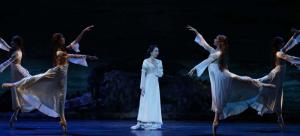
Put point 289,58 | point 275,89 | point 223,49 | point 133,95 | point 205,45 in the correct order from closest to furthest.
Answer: point 223,49 < point 205,45 < point 289,58 < point 275,89 < point 133,95

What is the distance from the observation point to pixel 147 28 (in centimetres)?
1199

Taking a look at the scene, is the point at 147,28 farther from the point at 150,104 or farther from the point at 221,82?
the point at 221,82

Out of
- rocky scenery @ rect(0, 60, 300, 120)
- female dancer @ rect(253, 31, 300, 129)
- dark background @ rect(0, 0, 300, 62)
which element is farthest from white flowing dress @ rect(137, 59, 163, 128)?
dark background @ rect(0, 0, 300, 62)

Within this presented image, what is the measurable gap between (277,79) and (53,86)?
3.56 m

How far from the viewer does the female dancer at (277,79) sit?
8.59 m

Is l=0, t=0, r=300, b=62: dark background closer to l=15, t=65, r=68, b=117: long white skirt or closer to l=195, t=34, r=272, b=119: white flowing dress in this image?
l=195, t=34, r=272, b=119: white flowing dress

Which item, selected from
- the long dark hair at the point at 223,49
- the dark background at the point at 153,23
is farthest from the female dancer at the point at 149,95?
the dark background at the point at 153,23

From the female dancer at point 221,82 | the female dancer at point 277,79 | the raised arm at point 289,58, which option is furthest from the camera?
the female dancer at point 277,79

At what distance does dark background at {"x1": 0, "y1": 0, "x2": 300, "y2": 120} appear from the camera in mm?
11766

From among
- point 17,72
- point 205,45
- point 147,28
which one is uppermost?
point 147,28

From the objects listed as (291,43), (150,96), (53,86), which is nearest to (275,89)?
(291,43)

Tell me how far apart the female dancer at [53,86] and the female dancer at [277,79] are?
2.98 metres

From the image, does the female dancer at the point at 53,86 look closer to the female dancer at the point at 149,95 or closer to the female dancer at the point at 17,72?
the female dancer at the point at 17,72

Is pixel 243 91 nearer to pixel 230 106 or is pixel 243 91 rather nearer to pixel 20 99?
pixel 230 106
